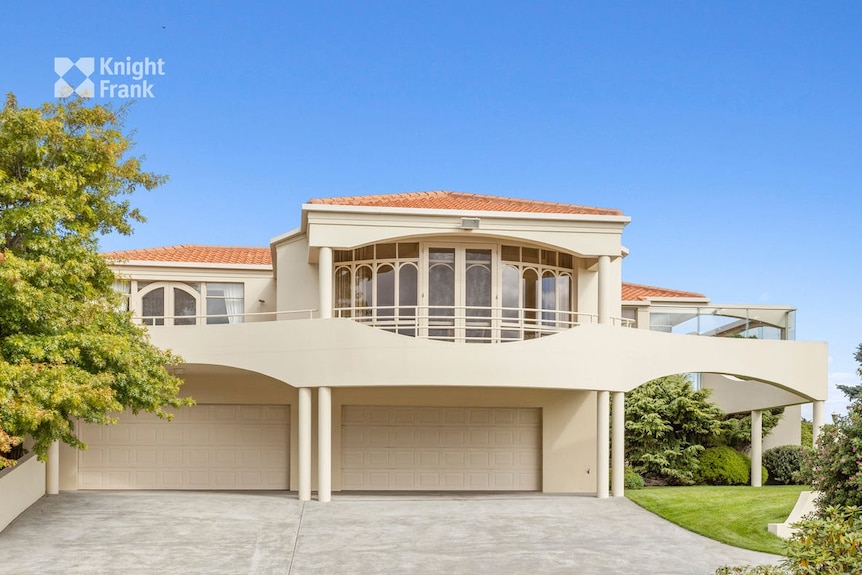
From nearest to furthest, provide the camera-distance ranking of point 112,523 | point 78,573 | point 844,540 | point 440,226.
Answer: point 844,540 → point 78,573 → point 112,523 → point 440,226

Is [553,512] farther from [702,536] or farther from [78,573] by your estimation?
[78,573]

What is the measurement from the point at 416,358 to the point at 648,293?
43.9 ft

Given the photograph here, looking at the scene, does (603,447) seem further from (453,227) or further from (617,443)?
(453,227)

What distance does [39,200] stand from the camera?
58.7ft

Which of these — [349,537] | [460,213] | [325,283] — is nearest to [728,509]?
[349,537]

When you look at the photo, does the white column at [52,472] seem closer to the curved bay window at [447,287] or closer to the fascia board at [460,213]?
the curved bay window at [447,287]

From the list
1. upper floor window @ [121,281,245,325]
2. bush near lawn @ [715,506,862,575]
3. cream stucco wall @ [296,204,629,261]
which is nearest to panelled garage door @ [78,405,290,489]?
upper floor window @ [121,281,245,325]

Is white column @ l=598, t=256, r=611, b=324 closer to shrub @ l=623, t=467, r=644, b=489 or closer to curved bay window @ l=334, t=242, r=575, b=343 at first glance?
curved bay window @ l=334, t=242, r=575, b=343

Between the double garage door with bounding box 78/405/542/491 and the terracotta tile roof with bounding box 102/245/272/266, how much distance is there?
5.27 meters

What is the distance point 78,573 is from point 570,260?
15.1 metres

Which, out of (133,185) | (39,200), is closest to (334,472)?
(133,185)

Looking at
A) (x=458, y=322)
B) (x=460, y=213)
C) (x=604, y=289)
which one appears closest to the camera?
(x=460, y=213)

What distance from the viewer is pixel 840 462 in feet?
47.1

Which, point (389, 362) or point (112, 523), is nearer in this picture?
point (112, 523)
